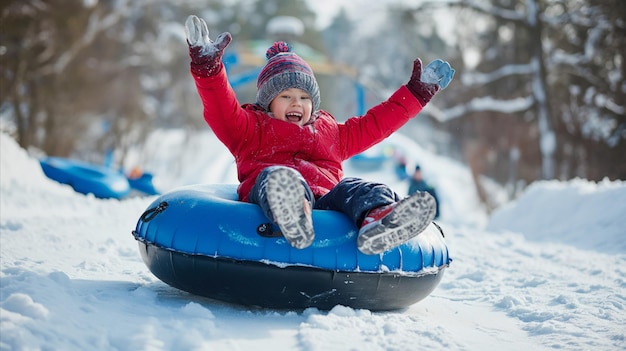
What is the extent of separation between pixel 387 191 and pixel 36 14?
9886 mm

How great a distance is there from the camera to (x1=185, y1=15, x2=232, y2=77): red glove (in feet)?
9.10

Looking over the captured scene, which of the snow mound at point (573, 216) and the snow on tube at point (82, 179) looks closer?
the snow mound at point (573, 216)

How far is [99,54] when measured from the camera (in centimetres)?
1677

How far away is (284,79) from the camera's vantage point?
3238 millimetres

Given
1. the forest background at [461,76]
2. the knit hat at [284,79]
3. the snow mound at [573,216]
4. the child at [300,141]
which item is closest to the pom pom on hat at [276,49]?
the child at [300,141]

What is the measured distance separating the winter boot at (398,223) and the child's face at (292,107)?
0.98 m

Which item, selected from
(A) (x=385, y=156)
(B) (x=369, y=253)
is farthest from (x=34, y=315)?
(A) (x=385, y=156)

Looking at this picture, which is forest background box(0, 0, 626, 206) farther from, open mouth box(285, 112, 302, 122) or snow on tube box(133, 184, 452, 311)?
snow on tube box(133, 184, 452, 311)

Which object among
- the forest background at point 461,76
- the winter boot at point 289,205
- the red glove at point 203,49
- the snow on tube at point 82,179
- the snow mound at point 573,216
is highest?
the forest background at point 461,76

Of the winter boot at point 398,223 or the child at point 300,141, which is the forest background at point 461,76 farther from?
the winter boot at point 398,223

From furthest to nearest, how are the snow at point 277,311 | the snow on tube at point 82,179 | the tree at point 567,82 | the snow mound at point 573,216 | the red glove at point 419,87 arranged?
the tree at point 567,82 < the snow on tube at point 82,179 < the snow mound at point 573,216 < the red glove at point 419,87 < the snow at point 277,311

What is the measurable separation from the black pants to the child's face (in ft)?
1.80

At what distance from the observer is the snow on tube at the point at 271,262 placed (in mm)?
2455

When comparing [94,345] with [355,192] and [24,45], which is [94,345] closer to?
[355,192]
